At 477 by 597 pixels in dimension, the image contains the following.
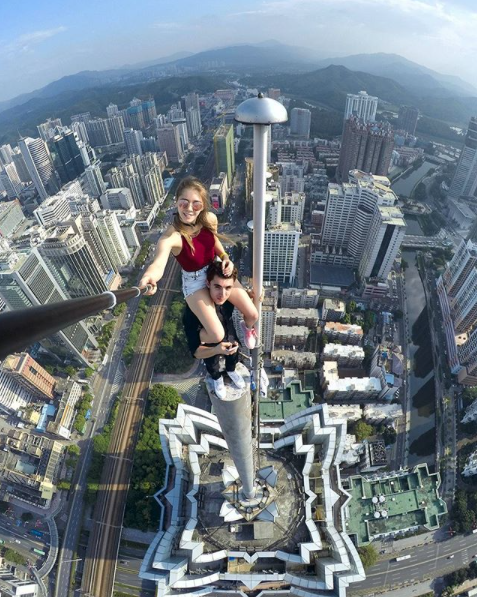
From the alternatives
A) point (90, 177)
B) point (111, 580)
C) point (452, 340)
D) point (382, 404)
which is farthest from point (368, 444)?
point (90, 177)

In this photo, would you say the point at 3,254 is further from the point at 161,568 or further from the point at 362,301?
the point at 362,301

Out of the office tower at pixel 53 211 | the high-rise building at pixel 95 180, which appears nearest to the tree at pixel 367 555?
the office tower at pixel 53 211

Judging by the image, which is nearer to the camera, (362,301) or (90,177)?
(362,301)

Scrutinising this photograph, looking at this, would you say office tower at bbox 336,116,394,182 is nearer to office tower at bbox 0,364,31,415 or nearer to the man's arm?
office tower at bbox 0,364,31,415

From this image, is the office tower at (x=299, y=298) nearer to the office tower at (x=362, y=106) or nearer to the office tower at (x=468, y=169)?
the office tower at (x=468, y=169)

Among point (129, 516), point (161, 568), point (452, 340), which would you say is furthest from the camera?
point (452, 340)
